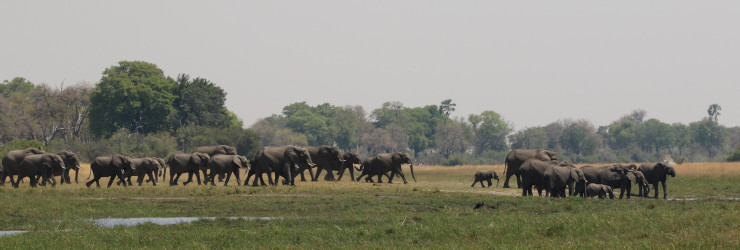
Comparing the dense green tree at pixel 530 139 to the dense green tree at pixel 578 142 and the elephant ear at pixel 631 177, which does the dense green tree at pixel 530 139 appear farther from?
the elephant ear at pixel 631 177

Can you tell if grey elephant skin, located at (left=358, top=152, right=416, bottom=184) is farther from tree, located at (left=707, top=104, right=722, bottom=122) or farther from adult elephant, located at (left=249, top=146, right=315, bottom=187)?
tree, located at (left=707, top=104, right=722, bottom=122)

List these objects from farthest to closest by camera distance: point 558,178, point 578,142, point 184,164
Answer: point 578,142 < point 184,164 < point 558,178

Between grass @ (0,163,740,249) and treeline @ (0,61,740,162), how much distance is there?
43400 millimetres

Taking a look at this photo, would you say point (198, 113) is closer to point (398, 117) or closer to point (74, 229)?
point (398, 117)

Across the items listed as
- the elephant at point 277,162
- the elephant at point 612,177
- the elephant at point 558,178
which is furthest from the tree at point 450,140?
the elephant at point 558,178

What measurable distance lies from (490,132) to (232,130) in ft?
316

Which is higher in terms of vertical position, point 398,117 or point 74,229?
point 398,117

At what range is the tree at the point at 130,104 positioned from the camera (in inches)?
4434

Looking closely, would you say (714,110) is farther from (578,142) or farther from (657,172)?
(657,172)

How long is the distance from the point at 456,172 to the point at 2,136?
6273 cm

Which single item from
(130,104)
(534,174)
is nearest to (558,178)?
(534,174)

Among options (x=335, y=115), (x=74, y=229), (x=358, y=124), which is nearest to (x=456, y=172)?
(x=74, y=229)

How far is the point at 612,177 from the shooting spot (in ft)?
126

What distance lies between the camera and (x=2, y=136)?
11225 centimetres
